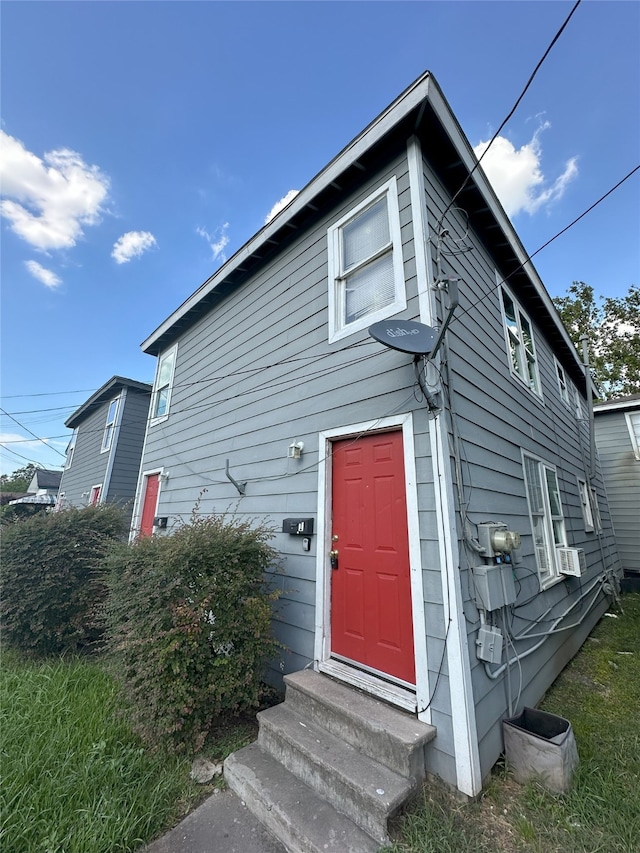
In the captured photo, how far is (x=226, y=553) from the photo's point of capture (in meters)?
2.99

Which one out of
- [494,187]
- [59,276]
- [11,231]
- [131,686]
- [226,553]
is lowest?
[131,686]

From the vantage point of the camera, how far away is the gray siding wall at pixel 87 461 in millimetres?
11852

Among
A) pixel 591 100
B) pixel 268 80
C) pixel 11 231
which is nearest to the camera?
pixel 591 100

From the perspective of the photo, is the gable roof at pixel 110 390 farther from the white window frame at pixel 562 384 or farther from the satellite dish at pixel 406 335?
the white window frame at pixel 562 384

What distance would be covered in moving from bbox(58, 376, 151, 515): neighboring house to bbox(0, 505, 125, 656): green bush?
17.4ft

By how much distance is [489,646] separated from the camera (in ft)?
7.70

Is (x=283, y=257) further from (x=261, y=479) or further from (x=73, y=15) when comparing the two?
(x=73, y=15)

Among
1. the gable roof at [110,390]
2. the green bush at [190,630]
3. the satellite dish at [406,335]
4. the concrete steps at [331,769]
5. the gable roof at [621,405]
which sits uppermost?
the gable roof at [110,390]

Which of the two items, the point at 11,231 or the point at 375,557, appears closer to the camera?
the point at 375,557

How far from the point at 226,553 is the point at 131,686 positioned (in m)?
1.15

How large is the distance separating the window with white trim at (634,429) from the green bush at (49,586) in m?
11.5

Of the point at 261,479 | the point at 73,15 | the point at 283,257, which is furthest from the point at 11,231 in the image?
the point at 261,479

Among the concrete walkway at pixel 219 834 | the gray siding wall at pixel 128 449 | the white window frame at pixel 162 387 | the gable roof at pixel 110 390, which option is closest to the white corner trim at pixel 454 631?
the concrete walkway at pixel 219 834

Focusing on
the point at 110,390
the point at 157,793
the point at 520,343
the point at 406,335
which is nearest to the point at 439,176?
the point at 406,335
